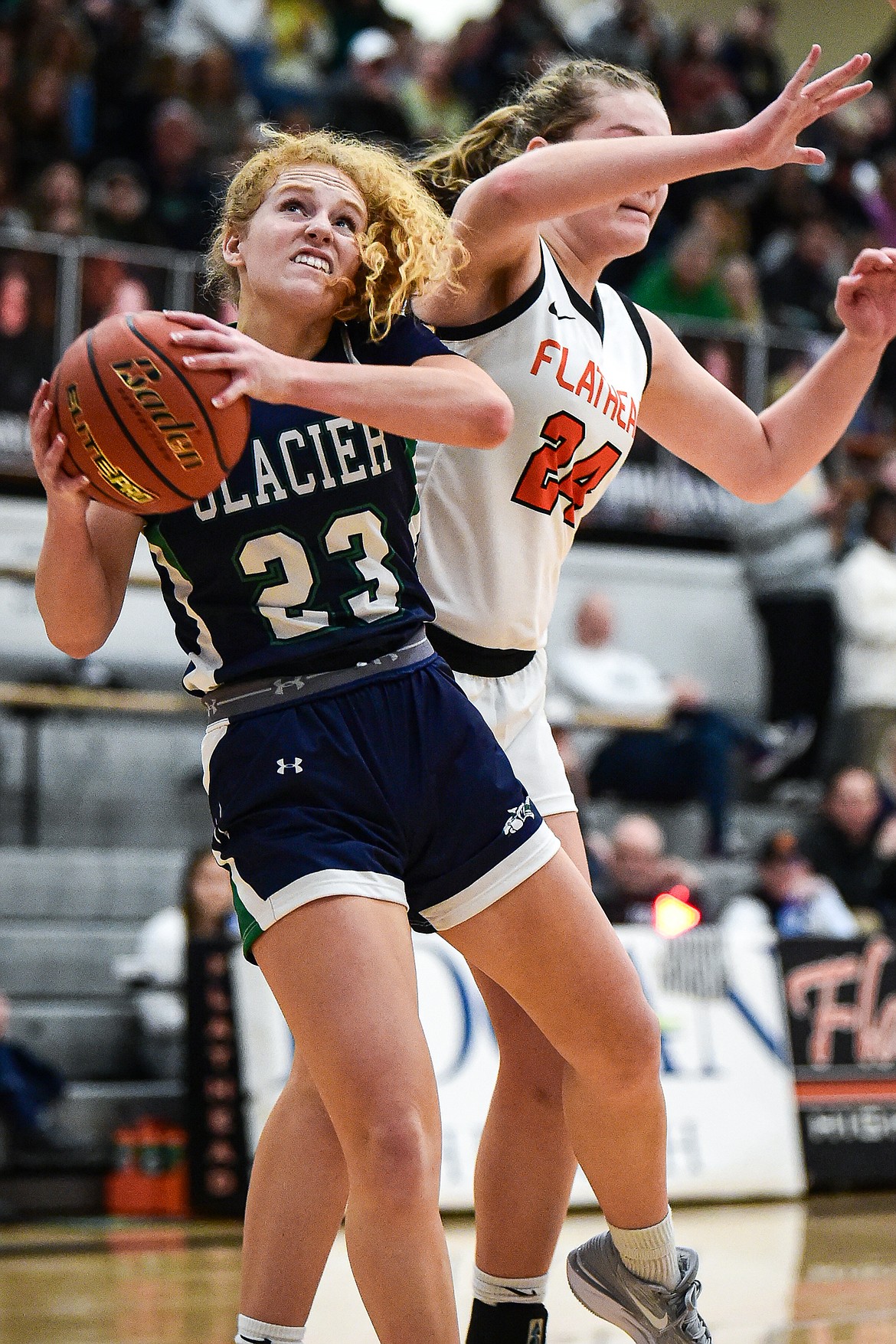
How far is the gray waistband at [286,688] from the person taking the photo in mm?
2611

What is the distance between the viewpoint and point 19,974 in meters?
7.67

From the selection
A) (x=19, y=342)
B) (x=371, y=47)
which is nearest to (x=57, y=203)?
(x=19, y=342)

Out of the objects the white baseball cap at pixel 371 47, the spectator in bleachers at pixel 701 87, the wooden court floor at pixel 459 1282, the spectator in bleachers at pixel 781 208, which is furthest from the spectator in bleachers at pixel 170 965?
the spectator in bleachers at pixel 701 87

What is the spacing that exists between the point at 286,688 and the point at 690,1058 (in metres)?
4.38

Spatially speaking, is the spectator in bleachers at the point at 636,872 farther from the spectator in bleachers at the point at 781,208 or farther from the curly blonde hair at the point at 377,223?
the spectator in bleachers at the point at 781,208

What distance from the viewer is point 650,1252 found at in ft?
9.62

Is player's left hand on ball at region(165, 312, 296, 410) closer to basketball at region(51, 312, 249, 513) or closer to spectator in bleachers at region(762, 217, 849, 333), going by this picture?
basketball at region(51, 312, 249, 513)

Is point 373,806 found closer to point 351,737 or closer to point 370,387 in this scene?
point 351,737

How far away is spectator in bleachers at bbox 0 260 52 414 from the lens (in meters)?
9.02

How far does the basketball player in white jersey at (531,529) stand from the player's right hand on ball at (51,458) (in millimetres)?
772

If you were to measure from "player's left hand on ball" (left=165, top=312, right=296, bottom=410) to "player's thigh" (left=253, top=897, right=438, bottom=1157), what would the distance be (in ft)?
2.38

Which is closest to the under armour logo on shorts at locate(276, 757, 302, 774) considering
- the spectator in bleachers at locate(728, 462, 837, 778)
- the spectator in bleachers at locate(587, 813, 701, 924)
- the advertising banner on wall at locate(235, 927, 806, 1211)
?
the advertising banner on wall at locate(235, 927, 806, 1211)

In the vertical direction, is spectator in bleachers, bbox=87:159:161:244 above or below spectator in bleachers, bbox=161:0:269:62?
below

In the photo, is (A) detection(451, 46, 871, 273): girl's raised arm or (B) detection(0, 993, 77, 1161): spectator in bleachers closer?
(A) detection(451, 46, 871, 273): girl's raised arm
